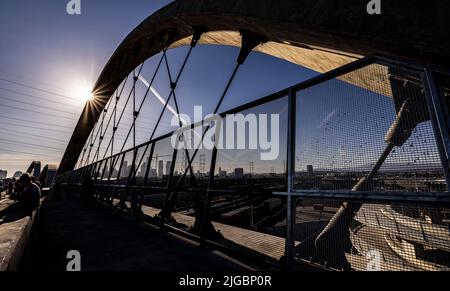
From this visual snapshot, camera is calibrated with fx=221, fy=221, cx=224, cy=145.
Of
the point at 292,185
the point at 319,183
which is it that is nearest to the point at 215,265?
the point at 292,185

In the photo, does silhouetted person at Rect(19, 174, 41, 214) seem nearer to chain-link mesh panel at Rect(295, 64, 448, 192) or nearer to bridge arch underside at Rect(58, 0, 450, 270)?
bridge arch underside at Rect(58, 0, 450, 270)

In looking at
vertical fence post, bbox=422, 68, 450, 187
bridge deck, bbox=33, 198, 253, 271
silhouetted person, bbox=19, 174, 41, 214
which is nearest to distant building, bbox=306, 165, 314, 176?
vertical fence post, bbox=422, 68, 450, 187

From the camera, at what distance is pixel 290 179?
2666 millimetres

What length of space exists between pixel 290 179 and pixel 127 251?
8.47 feet

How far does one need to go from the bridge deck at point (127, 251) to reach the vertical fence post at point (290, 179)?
0.60 meters

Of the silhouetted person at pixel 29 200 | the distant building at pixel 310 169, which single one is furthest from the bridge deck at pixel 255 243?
the silhouetted person at pixel 29 200

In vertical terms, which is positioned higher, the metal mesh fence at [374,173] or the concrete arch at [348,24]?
the concrete arch at [348,24]

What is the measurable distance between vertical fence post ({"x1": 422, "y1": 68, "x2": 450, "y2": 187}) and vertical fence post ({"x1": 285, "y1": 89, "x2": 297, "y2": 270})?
1284mm

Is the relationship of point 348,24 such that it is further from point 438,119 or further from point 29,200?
point 29,200

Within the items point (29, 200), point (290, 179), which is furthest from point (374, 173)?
point (29, 200)

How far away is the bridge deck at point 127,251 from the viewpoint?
271cm

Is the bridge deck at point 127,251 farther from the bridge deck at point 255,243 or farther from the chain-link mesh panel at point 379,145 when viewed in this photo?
the chain-link mesh panel at point 379,145

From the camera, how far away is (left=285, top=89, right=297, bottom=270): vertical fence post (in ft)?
8.11
